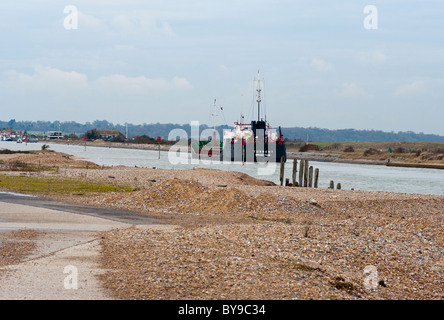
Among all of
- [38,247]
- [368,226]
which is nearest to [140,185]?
[368,226]

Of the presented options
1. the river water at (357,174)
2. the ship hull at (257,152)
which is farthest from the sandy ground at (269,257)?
the ship hull at (257,152)

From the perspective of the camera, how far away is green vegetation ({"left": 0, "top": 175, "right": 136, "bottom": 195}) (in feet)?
91.8

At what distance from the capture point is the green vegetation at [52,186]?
27984mm

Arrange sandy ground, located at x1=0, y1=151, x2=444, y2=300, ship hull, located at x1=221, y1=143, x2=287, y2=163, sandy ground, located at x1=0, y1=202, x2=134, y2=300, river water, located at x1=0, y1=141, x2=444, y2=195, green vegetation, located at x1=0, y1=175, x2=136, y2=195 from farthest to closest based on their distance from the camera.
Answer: ship hull, located at x1=221, y1=143, x2=287, y2=163, river water, located at x1=0, y1=141, x2=444, y2=195, green vegetation, located at x1=0, y1=175, x2=136, y2=195, sandy ground, located at x1=0, y1=151, x2=444, y2=300, sandy ground, located at x1=0, y1=202, x2=134, y2=300

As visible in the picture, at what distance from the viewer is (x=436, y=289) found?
11.7 metres

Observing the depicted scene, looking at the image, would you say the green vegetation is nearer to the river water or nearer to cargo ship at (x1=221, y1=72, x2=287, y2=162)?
the river water

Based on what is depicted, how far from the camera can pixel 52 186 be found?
1188 inches

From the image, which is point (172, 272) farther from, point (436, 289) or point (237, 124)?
point (237, 124)

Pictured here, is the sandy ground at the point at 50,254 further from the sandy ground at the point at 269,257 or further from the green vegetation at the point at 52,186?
the green vegetation at the point at 52,186

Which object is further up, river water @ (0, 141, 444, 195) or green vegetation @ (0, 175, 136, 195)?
green vegetation @ (0, 175, 136, 195)

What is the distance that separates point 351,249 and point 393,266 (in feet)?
3.99

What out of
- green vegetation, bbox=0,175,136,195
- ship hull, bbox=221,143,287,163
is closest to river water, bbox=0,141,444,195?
ship hull, bbox=221,143,287,163

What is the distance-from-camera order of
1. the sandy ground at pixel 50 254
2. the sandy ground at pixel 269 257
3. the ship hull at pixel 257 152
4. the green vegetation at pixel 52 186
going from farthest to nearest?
the ship hull at pixel 257 152 → the green vegetation at pixel 52 186 → the sandy ground at pixel 269 257 → the sandy ground at pixel 50 254
